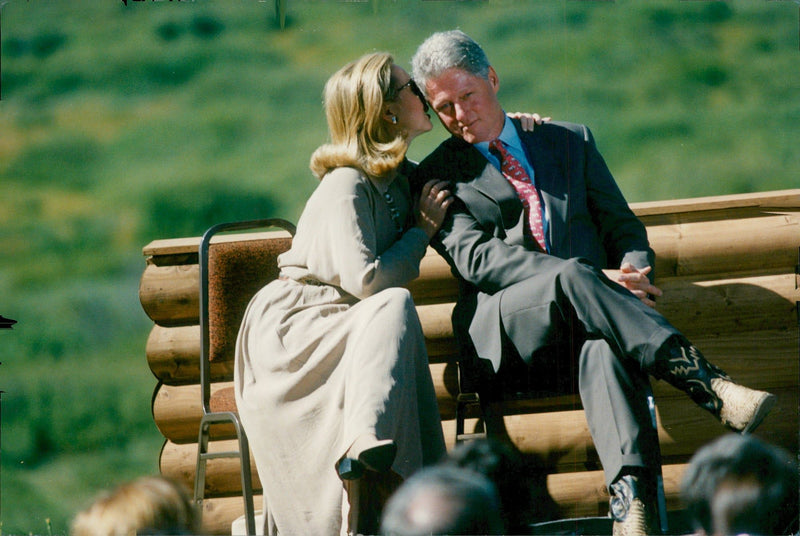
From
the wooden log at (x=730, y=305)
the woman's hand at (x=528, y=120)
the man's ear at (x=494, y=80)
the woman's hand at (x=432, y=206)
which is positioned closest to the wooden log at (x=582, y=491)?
the wooden log at (x=730, y=305)

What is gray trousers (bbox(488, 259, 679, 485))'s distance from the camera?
9.36 feet

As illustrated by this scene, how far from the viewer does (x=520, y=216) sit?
3613mm

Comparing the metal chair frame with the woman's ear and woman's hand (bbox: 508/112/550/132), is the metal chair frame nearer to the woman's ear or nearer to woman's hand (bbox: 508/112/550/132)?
the woman's ear

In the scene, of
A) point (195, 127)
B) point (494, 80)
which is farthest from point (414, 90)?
point (195, 127)

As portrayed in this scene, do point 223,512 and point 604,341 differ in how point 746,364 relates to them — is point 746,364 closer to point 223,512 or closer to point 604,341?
point 604,341

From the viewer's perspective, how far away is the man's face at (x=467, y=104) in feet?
12.0

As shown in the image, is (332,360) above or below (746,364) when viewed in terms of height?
above

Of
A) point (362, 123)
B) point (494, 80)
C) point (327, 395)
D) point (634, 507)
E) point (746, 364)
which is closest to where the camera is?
point (634, 507)

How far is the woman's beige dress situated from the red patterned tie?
1.60 ft

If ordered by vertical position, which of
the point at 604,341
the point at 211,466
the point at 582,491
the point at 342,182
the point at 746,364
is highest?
the point at 342,182

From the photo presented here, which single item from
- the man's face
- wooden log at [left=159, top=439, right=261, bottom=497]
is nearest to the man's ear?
the man's face

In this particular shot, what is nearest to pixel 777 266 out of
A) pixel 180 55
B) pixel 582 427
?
pixel 582 427

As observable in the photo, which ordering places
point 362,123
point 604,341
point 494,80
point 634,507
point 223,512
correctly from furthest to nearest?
point 223,512
point 494,80
point 362,123
point 604,341
point 634,507

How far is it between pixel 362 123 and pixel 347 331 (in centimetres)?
87
